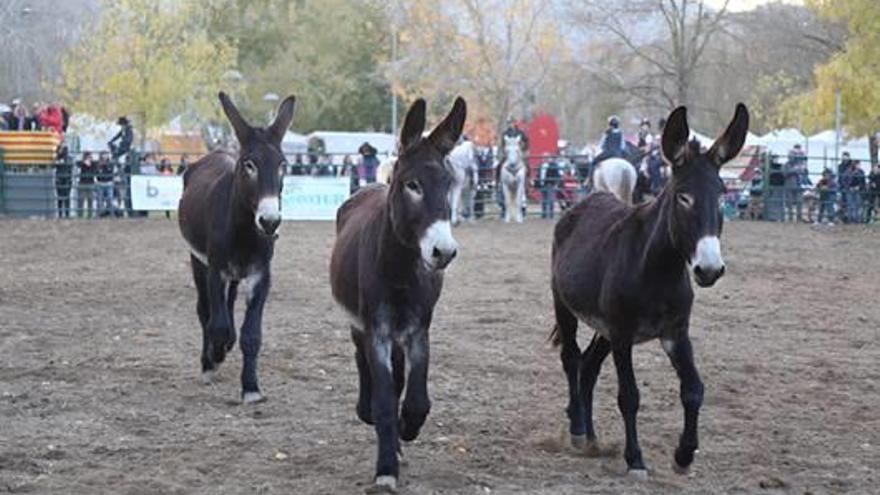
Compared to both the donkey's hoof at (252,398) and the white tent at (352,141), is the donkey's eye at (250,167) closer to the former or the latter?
the donkey's hoof at (252,398)

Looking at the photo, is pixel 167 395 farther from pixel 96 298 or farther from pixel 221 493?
pixel 96 298

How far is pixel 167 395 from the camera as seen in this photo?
9.08 m

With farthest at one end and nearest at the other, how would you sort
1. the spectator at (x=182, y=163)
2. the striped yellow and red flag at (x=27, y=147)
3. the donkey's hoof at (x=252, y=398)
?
1. the spectator at (x=182, y=163)
2. the striped yellow and red flag at (x=27, y=147)
3. the donkey's hoof at (x=252, y=398)

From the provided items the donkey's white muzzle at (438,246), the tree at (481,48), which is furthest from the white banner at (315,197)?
the donkey's white muzzle at (438,246)

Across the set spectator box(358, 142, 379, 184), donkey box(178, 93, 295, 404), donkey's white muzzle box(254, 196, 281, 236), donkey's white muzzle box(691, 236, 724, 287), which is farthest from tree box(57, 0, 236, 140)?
donkey's white muzzle box(691, 236, 724, 287)

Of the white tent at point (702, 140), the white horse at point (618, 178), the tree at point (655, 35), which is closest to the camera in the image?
the white tent at point (702, 140)

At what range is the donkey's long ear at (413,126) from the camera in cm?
647

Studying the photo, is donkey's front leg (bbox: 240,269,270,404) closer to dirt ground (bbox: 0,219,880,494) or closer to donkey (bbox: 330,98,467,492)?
dirt ground (bbox: 0,219,880,494)

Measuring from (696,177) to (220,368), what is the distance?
16.5ft

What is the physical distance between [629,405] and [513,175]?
2148cm

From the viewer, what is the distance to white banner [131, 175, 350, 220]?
92.1ft

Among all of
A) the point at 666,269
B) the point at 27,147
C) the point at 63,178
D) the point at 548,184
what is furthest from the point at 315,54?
the point at 666,269

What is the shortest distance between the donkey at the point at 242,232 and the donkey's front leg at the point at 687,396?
309 cm

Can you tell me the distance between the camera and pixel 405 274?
6.61 m
